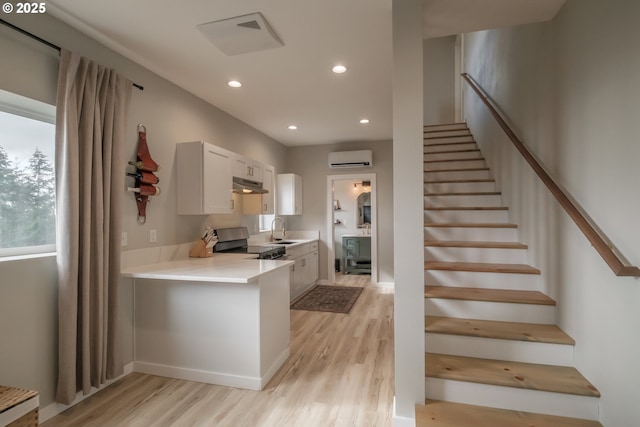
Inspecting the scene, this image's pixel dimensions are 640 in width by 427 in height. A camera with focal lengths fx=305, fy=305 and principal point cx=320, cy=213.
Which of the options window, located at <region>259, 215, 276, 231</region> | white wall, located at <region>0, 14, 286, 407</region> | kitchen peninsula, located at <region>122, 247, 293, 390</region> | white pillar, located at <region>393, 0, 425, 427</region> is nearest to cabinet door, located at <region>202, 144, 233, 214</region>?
white wall, located at <region>0, 14, 286, 407</region>

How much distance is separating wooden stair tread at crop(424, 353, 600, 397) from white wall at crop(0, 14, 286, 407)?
7.92ft

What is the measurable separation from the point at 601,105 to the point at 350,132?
12.2 feet

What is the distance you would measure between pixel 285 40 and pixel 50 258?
7.34ft

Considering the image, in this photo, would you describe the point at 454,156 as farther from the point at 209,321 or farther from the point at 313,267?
the point at 209,321

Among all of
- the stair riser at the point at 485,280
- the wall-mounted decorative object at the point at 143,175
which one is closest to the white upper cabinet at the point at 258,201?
the wall-mounted decorative object at the point at 143,175

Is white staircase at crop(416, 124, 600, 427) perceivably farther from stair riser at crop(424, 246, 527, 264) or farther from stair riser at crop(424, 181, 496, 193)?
stair riser at crop(424, 181, 496, 193)

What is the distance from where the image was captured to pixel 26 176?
6.63 feet

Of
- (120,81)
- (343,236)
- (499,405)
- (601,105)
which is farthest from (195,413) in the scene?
(343,236)

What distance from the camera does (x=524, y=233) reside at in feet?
8.38

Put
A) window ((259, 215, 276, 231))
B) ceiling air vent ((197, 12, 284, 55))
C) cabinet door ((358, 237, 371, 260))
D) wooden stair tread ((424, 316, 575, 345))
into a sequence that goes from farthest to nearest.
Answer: cabinet door ((358, 237, 371, 260)) → window ((259, 215, 276, 231)) → ceiling air vent ((197, 12, 284, 55)) → wooden stair tread ((424, 316, 575, 345))

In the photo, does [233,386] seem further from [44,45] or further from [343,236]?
[343,236]

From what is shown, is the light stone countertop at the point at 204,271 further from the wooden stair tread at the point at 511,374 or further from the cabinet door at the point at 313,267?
the cabinet door at the point at 313,267

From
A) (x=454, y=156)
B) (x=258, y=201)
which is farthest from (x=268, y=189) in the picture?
(x=454, y=156)

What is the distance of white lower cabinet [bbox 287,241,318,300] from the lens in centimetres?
459
